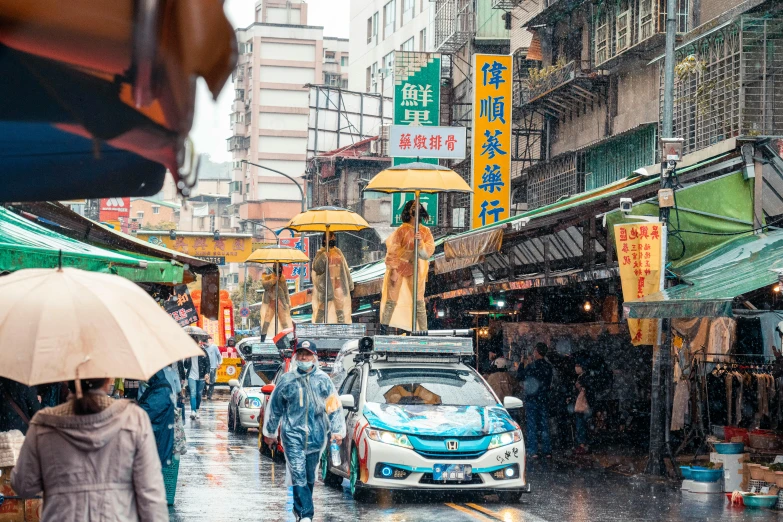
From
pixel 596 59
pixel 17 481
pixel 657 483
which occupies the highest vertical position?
pixel 596 59

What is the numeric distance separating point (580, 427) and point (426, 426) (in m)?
7.61

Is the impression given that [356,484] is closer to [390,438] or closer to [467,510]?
[390,438]

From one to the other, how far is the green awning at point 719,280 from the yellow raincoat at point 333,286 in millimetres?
8276

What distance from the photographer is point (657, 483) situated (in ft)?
53.3

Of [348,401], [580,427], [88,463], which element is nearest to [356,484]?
[348,401]

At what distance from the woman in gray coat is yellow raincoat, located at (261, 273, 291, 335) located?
23674mm

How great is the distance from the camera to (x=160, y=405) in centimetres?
1084

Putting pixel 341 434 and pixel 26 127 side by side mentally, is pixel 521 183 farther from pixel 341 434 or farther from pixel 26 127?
pixel 26 127

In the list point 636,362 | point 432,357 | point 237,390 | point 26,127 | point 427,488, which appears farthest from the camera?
point 237,390

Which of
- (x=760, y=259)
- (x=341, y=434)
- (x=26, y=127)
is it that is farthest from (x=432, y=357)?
(x=26, y=127)

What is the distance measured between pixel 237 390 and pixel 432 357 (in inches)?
416

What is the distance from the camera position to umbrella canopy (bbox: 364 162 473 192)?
17.6 meters

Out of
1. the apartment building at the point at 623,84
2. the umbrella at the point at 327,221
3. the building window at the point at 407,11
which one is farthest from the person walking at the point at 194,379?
the building window at the point at 407,11

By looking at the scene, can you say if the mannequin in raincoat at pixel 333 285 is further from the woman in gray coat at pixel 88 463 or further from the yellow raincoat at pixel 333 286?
the woman in gray coat at pixel 88 463
